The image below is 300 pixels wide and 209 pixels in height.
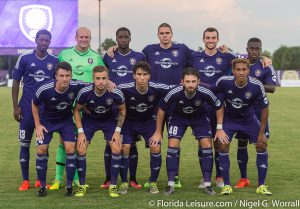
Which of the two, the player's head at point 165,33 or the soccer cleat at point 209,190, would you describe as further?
the player's head at point 165,33

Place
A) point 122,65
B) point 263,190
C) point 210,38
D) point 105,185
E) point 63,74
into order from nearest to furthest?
point 63,74, point 263,190, point 210,38, point 105,185, point 122,65

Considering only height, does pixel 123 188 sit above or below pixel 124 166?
below

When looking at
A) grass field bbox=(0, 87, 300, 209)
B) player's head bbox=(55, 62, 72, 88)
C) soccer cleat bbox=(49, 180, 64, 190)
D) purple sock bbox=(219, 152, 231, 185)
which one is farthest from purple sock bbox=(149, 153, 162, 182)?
player's head bbox=(55, 62, 72, 88)

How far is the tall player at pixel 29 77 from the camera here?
7.81 meters

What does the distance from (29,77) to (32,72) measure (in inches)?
3.9

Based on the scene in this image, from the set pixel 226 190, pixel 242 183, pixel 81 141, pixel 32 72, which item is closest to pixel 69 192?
pixel 81 141

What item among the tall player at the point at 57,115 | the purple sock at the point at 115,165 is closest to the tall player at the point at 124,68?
the purple sock at the point at 115,165

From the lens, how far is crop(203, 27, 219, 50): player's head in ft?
25.6

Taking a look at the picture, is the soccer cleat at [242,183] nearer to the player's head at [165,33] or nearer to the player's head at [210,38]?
the player's head at [210,38]

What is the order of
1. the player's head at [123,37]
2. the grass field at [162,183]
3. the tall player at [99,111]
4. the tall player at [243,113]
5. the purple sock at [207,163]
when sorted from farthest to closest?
the player's head at [123,37], the purple sock at [207,163], the tall player at [243,113], the tall player at [99,111], the grass field at [162,183]

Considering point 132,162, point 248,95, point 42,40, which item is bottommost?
point 132,162

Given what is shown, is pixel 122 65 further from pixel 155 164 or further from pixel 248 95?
pixel 248 95

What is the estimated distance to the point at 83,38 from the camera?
7.91 meters

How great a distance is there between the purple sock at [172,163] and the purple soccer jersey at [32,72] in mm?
2121
